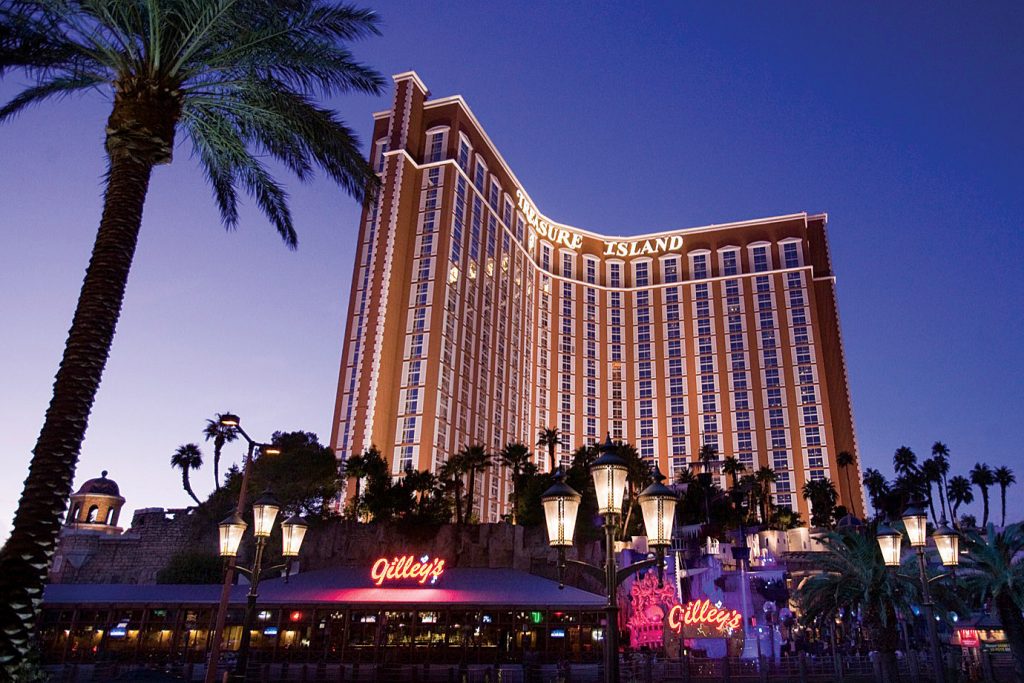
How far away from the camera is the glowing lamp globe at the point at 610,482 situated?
12.8m

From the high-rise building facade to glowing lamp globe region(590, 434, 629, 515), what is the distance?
66.1m

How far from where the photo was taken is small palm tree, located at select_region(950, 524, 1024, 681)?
933 inches

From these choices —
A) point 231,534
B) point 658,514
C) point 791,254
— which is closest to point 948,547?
point 658,514

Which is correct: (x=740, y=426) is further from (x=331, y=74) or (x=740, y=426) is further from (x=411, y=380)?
(x=331, y=74)

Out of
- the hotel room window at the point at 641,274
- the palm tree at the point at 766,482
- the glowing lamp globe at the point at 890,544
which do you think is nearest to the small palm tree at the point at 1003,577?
the glowing lamp globe at the point at 890,544

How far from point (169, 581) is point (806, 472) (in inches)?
3243

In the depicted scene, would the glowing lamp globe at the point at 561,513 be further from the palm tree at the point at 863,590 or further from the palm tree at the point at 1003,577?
the palm tree at the point at 1003,577

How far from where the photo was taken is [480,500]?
3484 inches

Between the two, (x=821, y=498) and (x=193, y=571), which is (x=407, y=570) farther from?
(x=821, y=498)

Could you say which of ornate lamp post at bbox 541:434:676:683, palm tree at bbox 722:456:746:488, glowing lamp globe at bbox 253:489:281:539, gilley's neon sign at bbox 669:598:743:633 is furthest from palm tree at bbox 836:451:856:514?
ornate lamp post at bbox 541:434:676:683

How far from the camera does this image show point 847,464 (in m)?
101

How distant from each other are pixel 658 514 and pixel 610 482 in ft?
3.51

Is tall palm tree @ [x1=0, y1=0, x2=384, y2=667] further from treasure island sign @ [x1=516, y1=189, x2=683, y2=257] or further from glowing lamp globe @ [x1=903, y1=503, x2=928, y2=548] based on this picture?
treasure island sign @ [x1=516, y1=189, x2=683, y2=257]

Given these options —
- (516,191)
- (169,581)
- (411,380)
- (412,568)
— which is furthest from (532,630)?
(516,191)
